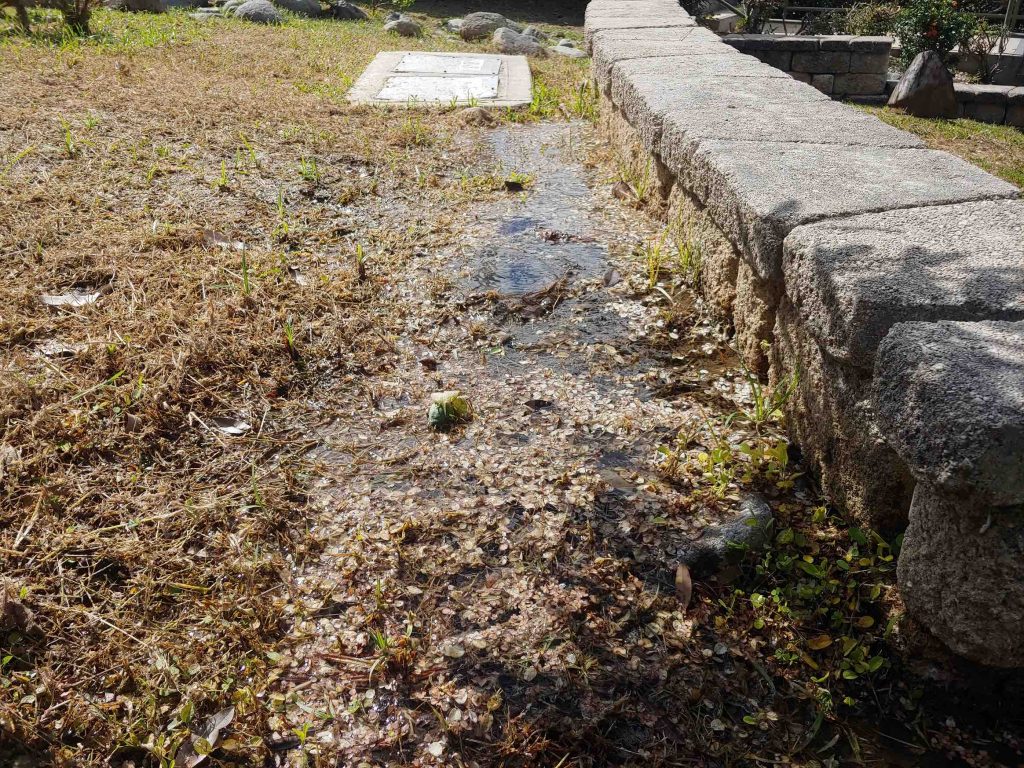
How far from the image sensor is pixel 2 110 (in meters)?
4.58

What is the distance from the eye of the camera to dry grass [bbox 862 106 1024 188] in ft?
17.2

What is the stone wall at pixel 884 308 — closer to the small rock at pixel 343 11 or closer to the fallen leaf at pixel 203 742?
the fallen leaf at pixel 203 742

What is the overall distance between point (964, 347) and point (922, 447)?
9.0 inches

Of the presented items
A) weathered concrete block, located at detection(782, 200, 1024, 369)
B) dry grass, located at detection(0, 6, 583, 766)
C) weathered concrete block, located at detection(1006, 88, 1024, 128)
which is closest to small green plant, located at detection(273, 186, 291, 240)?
dry grass, located at detection(0, 6, 583, 766)

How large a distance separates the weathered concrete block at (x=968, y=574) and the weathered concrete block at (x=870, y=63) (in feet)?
22.6

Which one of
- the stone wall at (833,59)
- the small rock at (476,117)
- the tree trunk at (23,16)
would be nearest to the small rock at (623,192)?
the small rock at (476,117)

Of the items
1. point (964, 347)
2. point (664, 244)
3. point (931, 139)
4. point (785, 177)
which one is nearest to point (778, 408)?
point (785, 177)

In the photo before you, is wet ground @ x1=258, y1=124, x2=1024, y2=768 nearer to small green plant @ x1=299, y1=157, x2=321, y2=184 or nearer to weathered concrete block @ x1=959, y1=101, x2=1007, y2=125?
small green plant @ x1=299, y1=157, x2=321, y2=184

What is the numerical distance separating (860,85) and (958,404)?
23.2 feet

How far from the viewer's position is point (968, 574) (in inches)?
56.7

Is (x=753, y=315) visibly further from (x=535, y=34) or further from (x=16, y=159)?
(x=535, y=34)

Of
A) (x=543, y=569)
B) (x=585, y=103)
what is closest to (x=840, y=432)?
(x=543, y=569)

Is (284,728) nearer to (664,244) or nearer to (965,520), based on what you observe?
(965,520)

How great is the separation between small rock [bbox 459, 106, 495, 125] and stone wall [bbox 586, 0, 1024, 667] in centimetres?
186
